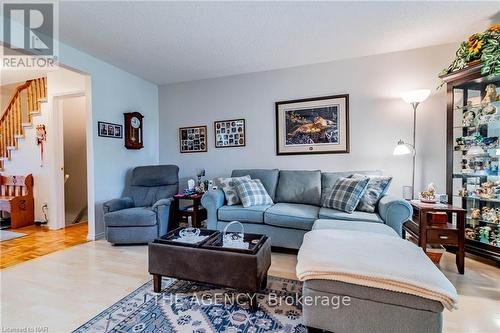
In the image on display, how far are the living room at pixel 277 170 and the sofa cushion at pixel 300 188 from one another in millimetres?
Result: 23

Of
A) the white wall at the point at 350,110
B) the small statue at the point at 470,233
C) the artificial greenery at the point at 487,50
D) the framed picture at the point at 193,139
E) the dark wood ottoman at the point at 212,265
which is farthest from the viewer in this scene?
the framed picture at the point at 193,139

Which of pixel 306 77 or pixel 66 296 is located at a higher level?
pixel 306 77

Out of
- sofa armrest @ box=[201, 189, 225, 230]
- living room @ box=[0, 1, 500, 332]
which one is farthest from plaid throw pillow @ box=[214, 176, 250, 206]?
sofa armrest @ box=[201, 189, 225, 230]

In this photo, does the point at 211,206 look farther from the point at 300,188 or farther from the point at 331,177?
the point at 331,177

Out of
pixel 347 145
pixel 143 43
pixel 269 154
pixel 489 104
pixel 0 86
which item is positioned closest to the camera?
pixel 489 104

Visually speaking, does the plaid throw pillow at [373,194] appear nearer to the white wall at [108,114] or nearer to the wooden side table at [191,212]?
the wooden side table at [191,212]

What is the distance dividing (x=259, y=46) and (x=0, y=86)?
5.02m

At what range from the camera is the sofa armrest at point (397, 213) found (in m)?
2.21

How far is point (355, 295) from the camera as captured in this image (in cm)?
123

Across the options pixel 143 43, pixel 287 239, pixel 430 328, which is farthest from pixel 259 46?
pixel 430 328

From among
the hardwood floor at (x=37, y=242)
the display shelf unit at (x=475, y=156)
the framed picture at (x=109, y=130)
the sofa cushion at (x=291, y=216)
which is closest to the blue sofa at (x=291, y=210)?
the sofa cushion at (x=291, y=216)

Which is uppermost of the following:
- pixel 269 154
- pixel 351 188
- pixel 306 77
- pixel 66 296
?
pixel 306 77

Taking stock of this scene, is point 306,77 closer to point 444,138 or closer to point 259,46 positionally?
point 259,46

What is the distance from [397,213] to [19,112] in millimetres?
5745
